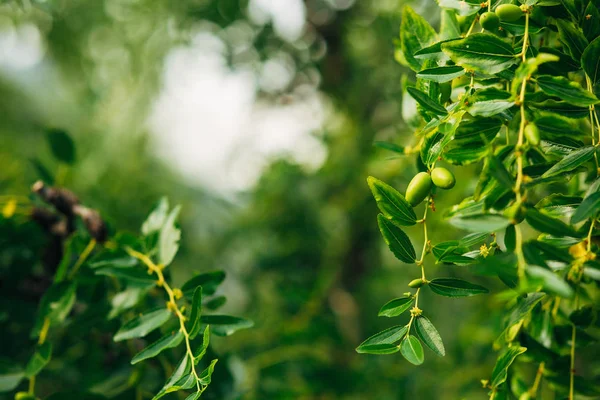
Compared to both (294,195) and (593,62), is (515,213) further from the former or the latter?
(294,195)

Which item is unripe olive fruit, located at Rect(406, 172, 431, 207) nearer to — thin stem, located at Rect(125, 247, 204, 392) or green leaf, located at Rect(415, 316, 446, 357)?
green leaf, located at Rect(415, 316, 446, 357)

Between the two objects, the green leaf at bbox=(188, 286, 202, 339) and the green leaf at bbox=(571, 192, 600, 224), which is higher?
the green leaf at bbox=(571, 192, 600, 224)

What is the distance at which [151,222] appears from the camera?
2.19 feet

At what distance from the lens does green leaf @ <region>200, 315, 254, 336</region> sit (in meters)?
0.55

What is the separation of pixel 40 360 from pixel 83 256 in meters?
0.14

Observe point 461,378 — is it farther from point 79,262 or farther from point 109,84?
point 109,84

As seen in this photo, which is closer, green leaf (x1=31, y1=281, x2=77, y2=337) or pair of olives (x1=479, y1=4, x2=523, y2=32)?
pair of olives (x1=479, y1=4, x2=523, y2=32)

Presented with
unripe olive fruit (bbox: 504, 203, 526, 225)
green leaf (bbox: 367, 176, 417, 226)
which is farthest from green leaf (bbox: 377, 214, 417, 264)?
unripe olive fruit (bbox: 504, 203, 526, 225)

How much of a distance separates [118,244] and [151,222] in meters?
0.06

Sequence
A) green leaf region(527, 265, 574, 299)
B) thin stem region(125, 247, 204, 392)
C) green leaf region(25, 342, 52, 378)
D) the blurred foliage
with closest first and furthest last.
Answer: green leaf region(527, 265, 574, 299)
thin stem region(125, 247, 204, 392)
green leaf region(25, 342, 52, 378)
the blurred foliage

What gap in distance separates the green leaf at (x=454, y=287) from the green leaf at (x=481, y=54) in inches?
7.4

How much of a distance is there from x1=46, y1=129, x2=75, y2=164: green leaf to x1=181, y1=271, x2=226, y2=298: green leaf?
1.40 ft

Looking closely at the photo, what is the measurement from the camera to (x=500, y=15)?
0.42 m

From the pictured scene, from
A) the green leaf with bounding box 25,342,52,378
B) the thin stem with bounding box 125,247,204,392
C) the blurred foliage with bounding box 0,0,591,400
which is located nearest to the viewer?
the thin stem with bounding box 125,247,204,392
